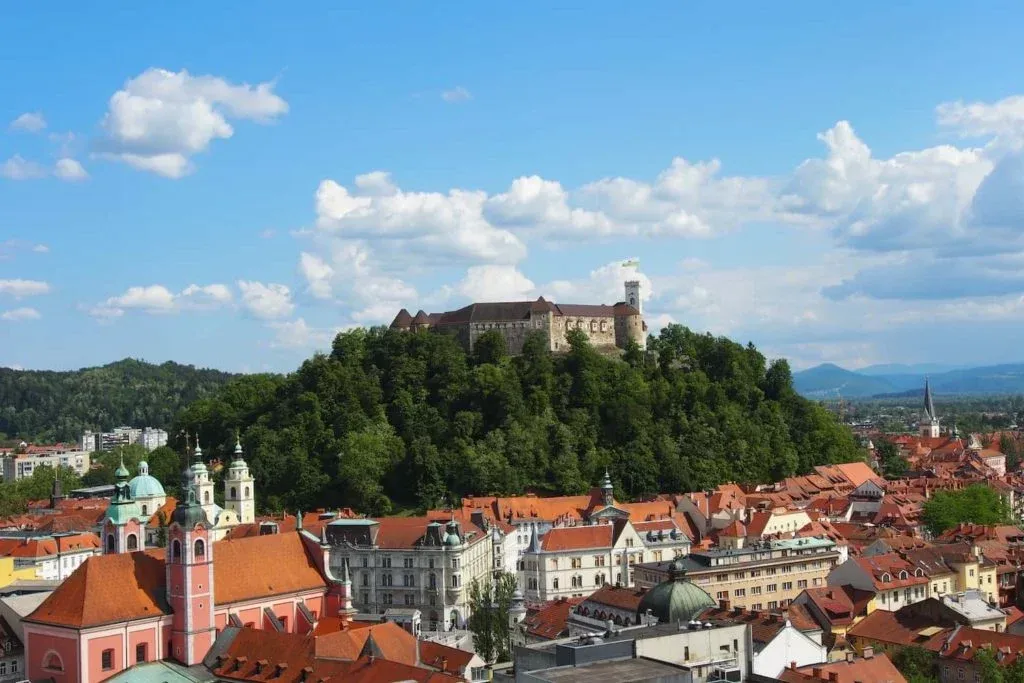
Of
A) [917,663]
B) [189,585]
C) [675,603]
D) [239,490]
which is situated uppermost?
[239,490]

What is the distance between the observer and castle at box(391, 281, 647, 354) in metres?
130

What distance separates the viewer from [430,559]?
3066 inches

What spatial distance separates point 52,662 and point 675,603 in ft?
82.4

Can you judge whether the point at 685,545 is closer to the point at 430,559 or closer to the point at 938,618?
the point at 430,559

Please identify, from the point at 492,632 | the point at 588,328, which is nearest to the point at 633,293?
the point at 588,328

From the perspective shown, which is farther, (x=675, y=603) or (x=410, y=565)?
(x=410, y=565)

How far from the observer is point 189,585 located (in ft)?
169

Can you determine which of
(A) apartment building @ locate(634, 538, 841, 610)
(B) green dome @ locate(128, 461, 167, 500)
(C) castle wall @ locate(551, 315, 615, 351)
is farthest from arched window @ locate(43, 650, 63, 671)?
(C) castle wall @ locate(551, 315, 615, 351)

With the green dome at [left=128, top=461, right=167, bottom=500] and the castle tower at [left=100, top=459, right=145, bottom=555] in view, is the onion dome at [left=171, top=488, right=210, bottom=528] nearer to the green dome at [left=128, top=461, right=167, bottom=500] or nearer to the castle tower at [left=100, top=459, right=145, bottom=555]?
the castle tower at [left=100, top=459, right=145, bottom=555]

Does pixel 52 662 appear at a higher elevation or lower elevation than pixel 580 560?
higher

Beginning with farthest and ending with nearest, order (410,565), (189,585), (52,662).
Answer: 1. (410,565)
2. (189,585)
3. (52,662)

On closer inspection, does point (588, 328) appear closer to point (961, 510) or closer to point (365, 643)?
point (961, 510)

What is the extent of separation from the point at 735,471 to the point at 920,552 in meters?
41.5

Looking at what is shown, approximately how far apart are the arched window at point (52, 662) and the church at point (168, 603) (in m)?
0.04
